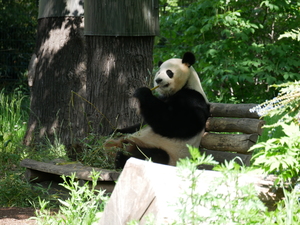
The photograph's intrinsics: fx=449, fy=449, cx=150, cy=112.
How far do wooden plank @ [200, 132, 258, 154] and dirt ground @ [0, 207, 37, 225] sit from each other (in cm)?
191

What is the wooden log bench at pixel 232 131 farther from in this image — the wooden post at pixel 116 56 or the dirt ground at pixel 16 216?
the dirt ground at pixel 16 216

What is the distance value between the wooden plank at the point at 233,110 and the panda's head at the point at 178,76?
→ 0.80 feet

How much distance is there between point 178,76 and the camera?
4941mm

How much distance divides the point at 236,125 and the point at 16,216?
2.27 metres

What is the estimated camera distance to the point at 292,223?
2064 mm

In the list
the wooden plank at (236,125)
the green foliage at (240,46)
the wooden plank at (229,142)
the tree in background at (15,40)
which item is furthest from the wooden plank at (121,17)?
the tree in background at (15,40)

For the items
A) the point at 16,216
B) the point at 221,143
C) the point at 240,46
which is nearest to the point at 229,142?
the point at 221,143

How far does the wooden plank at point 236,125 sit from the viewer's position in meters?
4.40

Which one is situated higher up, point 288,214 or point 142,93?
point 142,93

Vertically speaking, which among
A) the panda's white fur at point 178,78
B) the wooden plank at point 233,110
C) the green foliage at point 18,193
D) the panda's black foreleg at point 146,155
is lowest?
the green foliage at point 18,193

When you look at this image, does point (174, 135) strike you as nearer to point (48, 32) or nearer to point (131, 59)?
point (131, 59)

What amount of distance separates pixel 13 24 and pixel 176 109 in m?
8.78

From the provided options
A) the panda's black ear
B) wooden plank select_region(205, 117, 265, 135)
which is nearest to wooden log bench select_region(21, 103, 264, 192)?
wooden plank select_region(205, 117, 265, 135)

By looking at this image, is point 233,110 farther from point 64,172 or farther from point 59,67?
point 59,67
